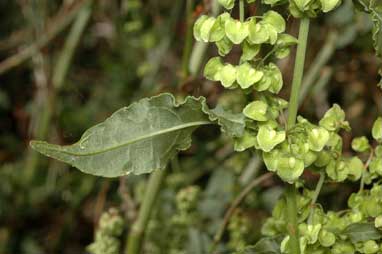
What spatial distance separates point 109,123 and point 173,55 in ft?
4.83

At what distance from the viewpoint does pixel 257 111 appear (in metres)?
0.76

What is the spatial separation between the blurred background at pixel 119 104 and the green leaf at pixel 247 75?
62 centimetres

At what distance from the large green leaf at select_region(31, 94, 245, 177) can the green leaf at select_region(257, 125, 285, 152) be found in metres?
0.02

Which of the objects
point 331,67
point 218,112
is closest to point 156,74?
point 331,67

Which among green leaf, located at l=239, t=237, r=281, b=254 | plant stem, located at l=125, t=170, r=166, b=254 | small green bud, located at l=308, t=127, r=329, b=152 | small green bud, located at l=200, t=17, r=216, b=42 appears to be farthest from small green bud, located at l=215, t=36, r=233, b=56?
plant stem, located at l=125, t=170, r=166, b=254

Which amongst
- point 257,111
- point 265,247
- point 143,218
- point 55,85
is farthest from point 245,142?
point 55,85

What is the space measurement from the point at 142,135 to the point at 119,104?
4.22 feet

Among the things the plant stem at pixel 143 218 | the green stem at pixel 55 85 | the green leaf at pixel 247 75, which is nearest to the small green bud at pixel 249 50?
the green leaf at pixel 247 75

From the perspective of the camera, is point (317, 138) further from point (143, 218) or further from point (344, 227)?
point (143, 218)

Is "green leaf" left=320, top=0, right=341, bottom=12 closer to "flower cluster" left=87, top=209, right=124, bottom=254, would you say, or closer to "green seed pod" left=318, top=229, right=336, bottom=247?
"green seed pod" left=318, top=229, right=336, bottom=247

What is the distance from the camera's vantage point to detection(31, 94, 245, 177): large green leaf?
758 mm

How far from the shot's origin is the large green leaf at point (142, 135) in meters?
0.76

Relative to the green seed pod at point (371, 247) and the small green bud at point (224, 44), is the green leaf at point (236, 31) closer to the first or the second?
the small green bud at point (224, 44)

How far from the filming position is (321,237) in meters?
0.81
